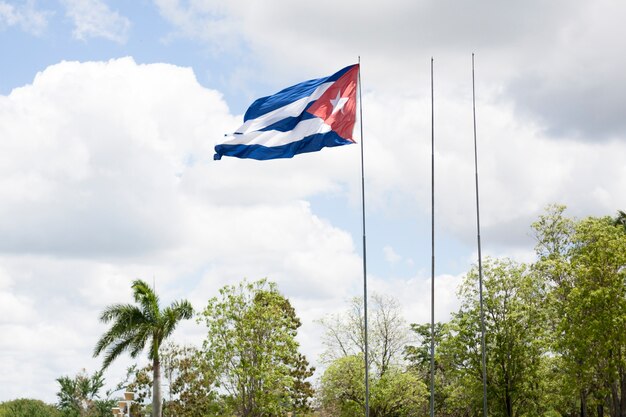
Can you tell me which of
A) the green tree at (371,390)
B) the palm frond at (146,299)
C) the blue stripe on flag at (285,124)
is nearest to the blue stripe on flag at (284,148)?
the blue stripe on flag at (285,124)

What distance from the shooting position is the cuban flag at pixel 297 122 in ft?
77.9

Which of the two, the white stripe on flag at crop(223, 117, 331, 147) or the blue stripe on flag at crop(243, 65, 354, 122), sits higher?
the blue stripe on flag at crop(243, 65, 354, 122)

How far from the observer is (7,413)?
2427 inches

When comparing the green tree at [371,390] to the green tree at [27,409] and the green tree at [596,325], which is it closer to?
the green tree at [596,325]

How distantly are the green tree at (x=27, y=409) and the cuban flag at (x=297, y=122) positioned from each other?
43.7 meters

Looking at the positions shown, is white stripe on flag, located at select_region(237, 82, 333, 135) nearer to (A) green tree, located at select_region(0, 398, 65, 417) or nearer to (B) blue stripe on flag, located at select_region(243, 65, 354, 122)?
(B) blue stripe on flag, located at select_region(243, 65, 354, 122)

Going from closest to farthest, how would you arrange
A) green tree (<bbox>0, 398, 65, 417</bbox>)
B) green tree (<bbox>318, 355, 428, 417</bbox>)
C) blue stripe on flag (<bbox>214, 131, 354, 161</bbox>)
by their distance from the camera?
blue stripe on flag (<bbox>214, 131, 354, 161</bbox>)
green tree (<bbox>318, 355, 428, 417</bbox>)
green tree (<bbox>0, 398, 65, 417</bbox>)

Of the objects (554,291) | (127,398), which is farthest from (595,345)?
(127,398)

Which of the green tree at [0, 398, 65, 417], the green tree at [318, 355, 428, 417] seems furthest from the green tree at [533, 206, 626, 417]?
the green tree at [0, 398, 65, 417]

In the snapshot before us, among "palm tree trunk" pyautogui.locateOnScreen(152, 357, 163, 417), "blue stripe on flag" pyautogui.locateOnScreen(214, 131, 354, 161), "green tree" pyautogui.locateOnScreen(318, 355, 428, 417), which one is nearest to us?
"blue stripe on flag" pyautogui.locateOnScreen(214, 131, 354, 161)

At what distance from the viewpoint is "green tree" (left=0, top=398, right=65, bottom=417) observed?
61.2 metres

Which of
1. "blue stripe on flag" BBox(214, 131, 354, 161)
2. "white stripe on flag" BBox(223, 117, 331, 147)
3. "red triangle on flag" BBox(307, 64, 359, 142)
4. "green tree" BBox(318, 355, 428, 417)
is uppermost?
"red triangle on flag" BBox(307, 64, 359, 142)

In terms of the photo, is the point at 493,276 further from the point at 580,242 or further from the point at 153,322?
the point at 153,322

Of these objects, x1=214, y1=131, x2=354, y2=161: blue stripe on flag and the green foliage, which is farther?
Answer: the green foliage
